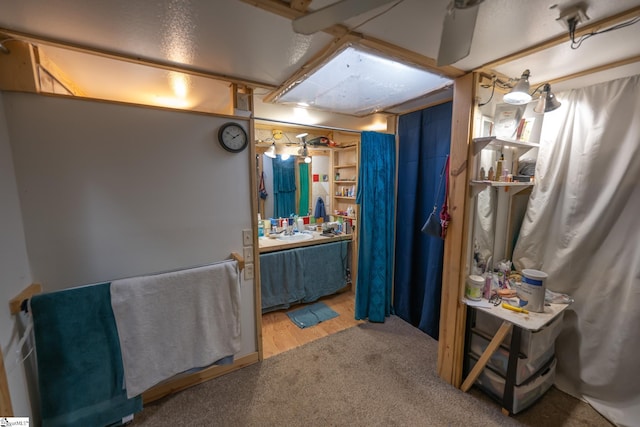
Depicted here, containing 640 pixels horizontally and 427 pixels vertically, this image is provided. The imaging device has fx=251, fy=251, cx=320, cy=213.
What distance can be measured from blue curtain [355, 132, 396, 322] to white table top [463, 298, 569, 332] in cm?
101

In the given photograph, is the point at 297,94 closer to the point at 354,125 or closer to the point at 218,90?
the point at 218,90

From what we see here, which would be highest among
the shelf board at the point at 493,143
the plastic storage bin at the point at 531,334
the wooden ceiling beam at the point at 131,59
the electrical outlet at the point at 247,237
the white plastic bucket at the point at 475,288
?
the wooden ceiling beam at the point at 131,59

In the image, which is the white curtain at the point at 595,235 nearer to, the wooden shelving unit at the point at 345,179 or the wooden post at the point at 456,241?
the wooden post at the point at 456,241

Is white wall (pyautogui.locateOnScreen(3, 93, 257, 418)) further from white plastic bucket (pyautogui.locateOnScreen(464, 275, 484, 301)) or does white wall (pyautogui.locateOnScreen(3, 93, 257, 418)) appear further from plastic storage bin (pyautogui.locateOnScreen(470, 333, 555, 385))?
plastic storage bin (pyautogui.locateOnScreen(470, 333, 555, 385))

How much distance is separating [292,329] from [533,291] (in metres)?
2.09

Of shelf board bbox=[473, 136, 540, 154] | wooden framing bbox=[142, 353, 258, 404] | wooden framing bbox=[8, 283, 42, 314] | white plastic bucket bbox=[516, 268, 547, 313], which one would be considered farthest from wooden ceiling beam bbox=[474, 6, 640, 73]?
wooden framing bbox=[8, 283, 42, 314]

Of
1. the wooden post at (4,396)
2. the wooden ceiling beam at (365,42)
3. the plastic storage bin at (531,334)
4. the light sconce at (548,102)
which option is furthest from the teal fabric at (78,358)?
the light sconce at (548,102)

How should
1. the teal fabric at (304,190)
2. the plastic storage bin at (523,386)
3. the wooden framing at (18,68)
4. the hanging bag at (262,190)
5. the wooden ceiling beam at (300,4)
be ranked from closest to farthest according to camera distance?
the wooden ceiling beam at (300,4) → the wooden framing at (18,68) → the plastic storage bin at (523,386) → the hanging bag at (262,190) → the teal fabric at (304,190)

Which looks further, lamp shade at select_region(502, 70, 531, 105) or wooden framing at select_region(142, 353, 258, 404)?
wooden framing at select_region(142, 353, 258, 404)

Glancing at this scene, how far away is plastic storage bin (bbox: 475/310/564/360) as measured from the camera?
1.57 m

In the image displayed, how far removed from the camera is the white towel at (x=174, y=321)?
4.91ft

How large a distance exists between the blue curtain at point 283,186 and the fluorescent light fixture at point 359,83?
1.06 meters

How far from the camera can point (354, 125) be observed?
3.14m

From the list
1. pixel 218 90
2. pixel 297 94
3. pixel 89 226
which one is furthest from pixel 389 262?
pixel 89 226
